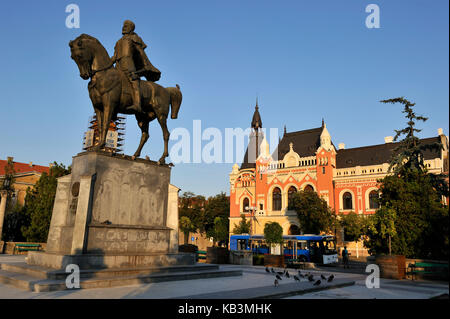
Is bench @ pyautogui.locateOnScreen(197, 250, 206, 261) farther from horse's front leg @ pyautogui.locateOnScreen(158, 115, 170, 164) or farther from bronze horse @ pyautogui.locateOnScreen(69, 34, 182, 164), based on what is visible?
bronze horse @ pyautogui.locateOnScreen(69, 34, 182, 164)

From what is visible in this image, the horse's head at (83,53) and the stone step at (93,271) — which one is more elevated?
the horse's head at (83,53)

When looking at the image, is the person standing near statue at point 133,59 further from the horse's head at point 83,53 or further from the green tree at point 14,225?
the green tree at point 14,225

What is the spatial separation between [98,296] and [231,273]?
19.4ft

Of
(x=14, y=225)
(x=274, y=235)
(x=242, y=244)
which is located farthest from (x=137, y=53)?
(x=14, y=225)

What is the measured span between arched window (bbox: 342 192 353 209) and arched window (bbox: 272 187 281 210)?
9.83 m

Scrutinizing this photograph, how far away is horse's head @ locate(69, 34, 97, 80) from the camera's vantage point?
1030cm

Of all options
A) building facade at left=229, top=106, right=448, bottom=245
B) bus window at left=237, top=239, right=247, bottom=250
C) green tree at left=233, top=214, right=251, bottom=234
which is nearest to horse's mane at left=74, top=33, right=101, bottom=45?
bus window at left=237, top=239, right=247, bottom=250

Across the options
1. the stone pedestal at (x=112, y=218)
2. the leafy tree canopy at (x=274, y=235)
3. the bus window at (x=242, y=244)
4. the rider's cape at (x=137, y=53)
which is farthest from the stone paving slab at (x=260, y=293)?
the bus window at (x=242, y=244)

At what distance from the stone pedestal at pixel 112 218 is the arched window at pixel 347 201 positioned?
125 ft

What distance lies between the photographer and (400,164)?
21.0 m

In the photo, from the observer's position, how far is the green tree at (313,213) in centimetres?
4022

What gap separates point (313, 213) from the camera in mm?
40406

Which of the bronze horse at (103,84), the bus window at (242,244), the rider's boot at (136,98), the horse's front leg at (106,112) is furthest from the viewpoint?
the bus window at (242,244)
